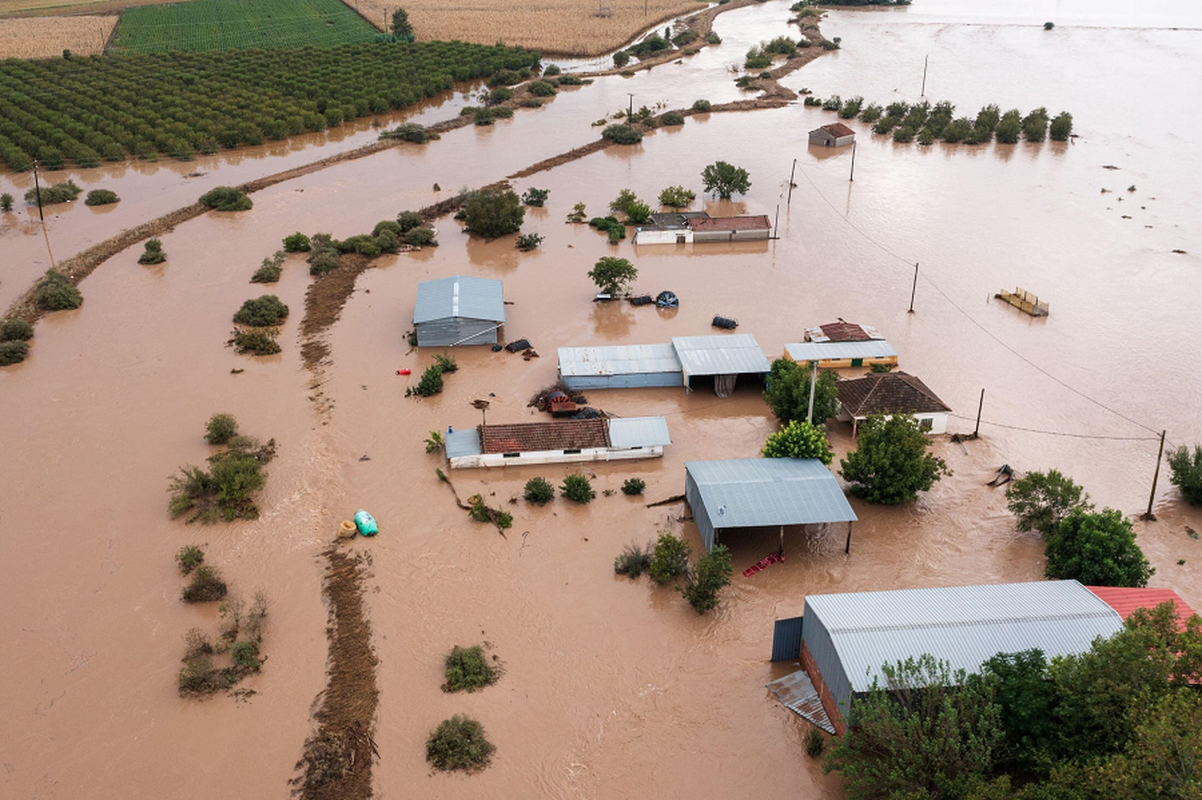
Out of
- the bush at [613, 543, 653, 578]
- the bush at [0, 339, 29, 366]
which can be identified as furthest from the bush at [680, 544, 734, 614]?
the bush at [0, 339, 29, 366]

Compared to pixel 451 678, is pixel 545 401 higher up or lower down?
higher up

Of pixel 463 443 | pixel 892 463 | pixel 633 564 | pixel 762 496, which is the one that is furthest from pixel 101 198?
pixel 892 463

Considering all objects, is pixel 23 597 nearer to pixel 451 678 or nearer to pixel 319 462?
pixel 319 462

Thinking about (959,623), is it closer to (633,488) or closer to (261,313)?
(633,488)

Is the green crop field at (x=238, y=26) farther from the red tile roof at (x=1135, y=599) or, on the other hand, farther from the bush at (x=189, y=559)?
the red tile roof at (x=1135, y=599)

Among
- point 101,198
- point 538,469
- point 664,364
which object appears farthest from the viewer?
point 101,198

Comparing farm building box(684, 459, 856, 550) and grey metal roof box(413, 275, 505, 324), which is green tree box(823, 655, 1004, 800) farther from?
grey metal roof box(413, 275, 505, 324)

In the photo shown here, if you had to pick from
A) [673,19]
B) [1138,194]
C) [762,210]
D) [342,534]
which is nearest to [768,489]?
[342,534]
